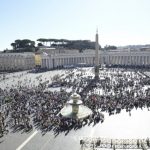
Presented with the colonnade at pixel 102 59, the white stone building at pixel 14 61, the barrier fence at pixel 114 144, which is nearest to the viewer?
the barrier fence at pixel 114 144

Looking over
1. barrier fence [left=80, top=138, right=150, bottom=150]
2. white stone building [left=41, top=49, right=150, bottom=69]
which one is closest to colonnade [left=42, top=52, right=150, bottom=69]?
white stone building [left=41, top=49, right=150, bottom=69]

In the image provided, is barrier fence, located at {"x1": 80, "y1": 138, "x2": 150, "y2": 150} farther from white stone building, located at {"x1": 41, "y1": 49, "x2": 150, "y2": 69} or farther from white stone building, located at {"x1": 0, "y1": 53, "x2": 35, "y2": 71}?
white stone building, located at {"x1": 0, "y1": 53, "x2": 35, "y2": 71}

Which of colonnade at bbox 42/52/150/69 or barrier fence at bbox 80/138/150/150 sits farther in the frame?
colonnade at bbox 42/52/150/69

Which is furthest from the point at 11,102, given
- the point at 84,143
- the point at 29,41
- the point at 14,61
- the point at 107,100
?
the point at 29,41

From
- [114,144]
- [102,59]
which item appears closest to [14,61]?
[102,59]

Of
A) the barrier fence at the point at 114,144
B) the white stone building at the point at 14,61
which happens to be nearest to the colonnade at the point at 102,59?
the white stone building at the point at 14,61

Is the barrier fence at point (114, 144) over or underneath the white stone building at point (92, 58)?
underneath

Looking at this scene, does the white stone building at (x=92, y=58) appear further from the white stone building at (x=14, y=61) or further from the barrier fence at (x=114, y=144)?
the barrier fence at (x=114, y=144)

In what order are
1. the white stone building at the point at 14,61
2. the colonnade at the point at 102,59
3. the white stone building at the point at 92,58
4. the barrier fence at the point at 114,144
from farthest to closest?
the colonnade at the point at 102,59
the white stone building at the point at 92,58
the white stone building at the point at 14,61
the barrier fence at the point at 114,144

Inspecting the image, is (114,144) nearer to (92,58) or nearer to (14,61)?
(14,61)

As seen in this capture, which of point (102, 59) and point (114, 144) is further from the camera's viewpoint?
point (102, 59)

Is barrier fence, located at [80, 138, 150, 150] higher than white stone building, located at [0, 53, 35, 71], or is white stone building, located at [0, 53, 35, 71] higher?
white stone building, located at [0, 53, 35, 71]

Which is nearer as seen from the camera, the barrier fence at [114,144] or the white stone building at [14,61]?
the barrier fence at [114,144]
